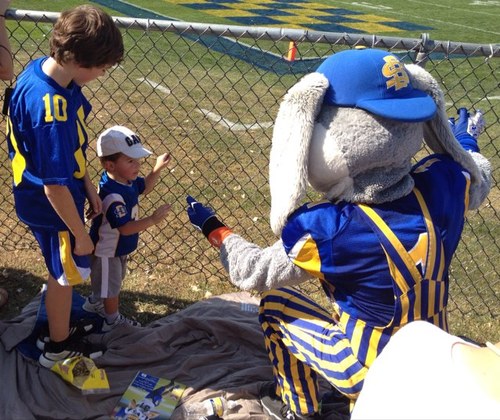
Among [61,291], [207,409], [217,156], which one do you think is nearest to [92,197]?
[61,291]

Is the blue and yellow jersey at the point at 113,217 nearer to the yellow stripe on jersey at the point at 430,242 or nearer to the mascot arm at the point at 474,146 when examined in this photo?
the yellow stripe on jersey at the point at 430,242

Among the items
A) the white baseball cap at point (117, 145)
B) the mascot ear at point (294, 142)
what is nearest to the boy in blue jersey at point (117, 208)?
the white baseball cap at point (117, 145)

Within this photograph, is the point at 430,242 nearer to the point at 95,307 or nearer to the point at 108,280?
the point at 108,280

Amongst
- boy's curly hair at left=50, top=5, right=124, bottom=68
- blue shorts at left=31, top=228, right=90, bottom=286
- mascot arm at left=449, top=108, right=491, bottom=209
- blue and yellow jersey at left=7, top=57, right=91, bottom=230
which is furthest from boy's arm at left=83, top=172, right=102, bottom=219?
mascot arm at left=449, top=108, right=491, bottom=209

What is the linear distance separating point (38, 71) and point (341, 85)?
129 cm

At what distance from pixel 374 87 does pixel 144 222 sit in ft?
4.55

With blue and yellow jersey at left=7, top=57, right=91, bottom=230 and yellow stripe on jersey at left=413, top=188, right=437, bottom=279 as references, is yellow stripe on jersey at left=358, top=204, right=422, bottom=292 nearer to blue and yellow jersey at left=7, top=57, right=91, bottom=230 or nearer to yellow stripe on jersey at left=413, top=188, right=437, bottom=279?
yellow stripe on jersey at left=413, top=188, right=437, bottom=279

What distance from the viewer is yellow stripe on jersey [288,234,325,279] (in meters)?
2.51

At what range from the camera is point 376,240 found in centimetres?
244

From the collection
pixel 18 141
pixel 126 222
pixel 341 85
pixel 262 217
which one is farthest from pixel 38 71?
pixel 262 217

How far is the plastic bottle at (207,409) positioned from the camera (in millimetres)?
3136

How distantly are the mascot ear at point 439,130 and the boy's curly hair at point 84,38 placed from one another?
4.13ft

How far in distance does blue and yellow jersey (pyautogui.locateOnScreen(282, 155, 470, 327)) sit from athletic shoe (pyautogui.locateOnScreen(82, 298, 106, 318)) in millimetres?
1521

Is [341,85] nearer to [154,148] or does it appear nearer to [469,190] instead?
[469,190]
